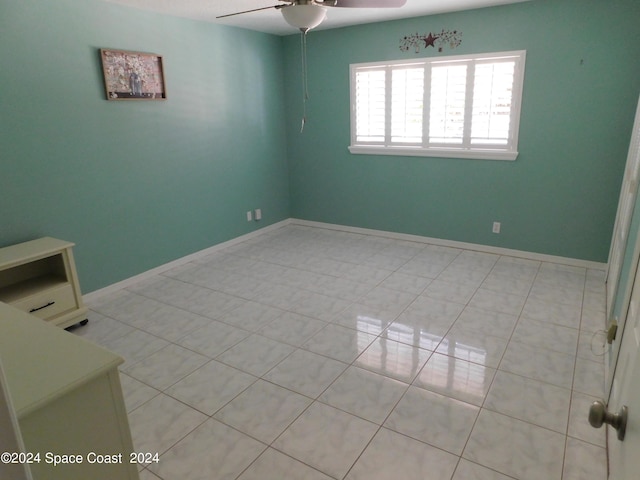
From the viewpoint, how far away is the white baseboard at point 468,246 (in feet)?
13.2

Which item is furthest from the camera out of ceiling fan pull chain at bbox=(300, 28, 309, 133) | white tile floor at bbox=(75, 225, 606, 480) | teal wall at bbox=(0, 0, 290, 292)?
ceiling fan pull chain at bbox=(300, 28, 309, 133)

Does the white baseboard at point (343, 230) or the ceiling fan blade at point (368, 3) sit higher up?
the ceiling fan blade at point (368, 3)

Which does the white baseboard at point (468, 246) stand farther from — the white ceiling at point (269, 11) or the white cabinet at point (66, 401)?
the white cabinet at point (66, 401)

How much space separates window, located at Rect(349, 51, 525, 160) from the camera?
400cm

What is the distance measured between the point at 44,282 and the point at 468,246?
12.7 ft

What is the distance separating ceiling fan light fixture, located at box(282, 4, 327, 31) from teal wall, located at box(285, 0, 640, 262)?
7.52 feet

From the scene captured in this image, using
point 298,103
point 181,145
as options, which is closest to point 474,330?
point 181,145

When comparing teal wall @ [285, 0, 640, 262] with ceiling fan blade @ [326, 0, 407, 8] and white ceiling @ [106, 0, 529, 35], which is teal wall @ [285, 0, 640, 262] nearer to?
white ceiling @ [106, 0, 529, 35]

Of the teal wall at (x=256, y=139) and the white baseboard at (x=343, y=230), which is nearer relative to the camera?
the teal wall at (x=256, y=139)

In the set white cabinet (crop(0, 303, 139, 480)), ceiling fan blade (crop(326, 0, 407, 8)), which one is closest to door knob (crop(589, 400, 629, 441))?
white cabinet (crop(0, 303, 139, 480))

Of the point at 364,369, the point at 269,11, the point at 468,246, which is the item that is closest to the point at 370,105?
the point at 269,11

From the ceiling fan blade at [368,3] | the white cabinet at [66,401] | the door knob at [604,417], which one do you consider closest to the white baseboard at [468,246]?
the ceiling fan blade at [368,3]

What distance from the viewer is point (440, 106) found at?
432cm

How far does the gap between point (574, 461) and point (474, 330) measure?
1.14 meters
